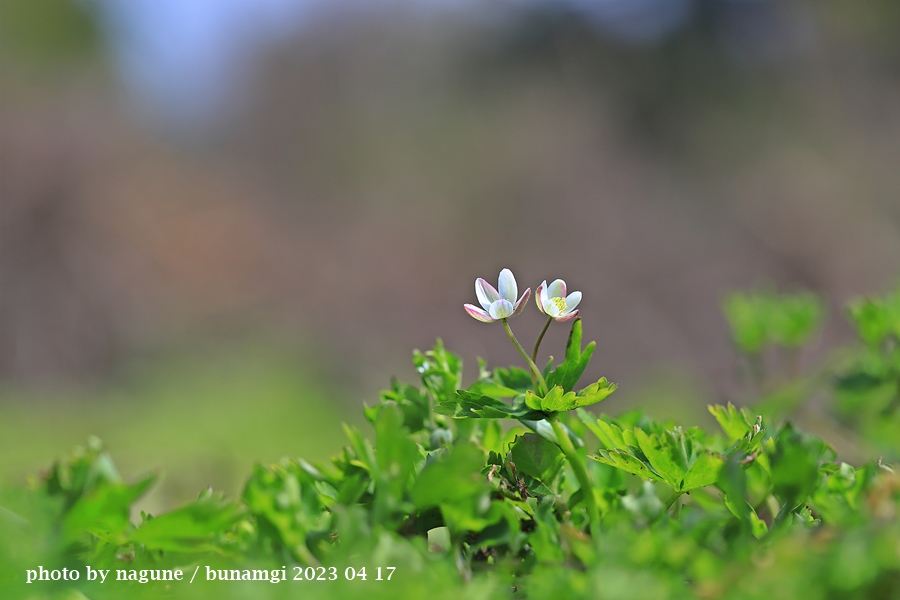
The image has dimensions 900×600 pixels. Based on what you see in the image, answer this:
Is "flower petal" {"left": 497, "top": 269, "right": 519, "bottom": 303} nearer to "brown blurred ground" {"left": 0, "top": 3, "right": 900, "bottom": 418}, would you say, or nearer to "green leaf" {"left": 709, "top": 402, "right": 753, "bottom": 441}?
"green leaf" {"left": 709, "top": 402, "right": 753, "bottom": 441}

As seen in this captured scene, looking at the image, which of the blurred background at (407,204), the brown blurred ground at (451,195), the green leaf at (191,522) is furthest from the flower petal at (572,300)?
the brown blurred ground at (451,195)

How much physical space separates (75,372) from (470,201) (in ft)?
8.47

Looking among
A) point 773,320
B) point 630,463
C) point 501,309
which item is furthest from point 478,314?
point 773,320

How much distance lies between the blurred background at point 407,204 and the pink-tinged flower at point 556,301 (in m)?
1.57

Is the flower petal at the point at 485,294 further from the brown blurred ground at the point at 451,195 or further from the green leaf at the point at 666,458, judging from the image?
the brown blurred ground at the point at 451,195

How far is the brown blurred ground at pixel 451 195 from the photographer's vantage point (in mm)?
3426

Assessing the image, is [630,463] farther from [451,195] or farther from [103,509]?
[451,195]

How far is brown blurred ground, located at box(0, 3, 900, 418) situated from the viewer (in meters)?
3.43

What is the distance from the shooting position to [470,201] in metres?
4.79

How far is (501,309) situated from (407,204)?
440 cm

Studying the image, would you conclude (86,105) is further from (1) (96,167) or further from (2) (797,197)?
(2) (797,197)

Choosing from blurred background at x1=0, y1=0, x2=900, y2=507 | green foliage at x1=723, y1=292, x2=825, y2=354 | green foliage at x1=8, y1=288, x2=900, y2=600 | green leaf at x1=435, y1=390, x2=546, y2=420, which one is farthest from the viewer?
blurred background at x1=0, y1=0, x2=900, y2=507

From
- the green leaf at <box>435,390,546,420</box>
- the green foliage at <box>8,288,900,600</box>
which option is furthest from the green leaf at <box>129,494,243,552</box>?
the green leaf at <box>435,390,546,420</box>

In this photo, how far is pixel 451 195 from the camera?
4.86 m
